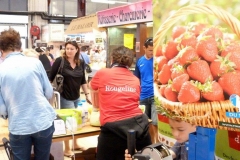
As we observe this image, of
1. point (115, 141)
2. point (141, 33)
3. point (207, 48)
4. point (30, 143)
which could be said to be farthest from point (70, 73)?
point (141, 33)

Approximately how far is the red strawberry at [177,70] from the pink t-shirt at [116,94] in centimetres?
135

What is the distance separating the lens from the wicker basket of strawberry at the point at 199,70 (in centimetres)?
110

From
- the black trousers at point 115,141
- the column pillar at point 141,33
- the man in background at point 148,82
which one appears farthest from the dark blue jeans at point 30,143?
the column pillar at point 141,33

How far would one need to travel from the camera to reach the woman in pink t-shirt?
2.61 metres

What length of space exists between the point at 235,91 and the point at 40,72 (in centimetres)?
161

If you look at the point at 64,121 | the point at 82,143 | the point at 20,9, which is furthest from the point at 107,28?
the point at 20,9

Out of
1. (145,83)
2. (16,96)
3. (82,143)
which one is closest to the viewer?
(16,96)

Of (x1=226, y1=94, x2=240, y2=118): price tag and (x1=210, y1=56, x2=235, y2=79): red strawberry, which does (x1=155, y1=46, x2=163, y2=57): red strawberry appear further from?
(x1=226, y1=94, x2=240, y2=118): price tag

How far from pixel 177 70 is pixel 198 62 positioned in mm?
93

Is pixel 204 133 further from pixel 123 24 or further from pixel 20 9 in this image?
pixel 20 9

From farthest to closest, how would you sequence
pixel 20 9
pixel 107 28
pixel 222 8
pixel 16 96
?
pixel 20 9 → pixel 107 28 → pixel 16 96 → pixel 222 8

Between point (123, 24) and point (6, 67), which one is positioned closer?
point (6, 67)

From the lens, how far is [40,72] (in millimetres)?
2371

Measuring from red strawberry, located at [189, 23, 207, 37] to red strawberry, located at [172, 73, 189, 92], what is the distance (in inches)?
6.4
